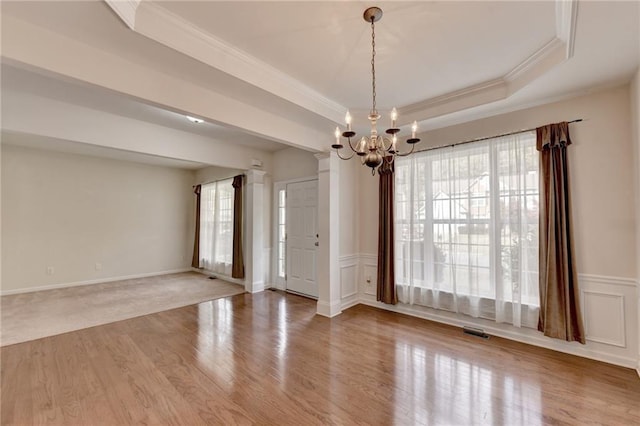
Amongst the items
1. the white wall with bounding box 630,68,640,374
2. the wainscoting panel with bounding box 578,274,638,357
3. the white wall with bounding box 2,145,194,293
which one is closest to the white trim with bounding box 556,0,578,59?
the white wall with bounding box 630,68,640,374

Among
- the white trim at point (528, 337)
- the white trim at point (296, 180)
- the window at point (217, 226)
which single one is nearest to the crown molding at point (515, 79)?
the white trim at point (296, 180)

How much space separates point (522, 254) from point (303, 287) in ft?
11.2

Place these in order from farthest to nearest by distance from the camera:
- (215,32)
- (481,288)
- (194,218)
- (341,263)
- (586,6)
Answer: (194,218)
(341,263)
(481,288)
(215,32)
(586,6)

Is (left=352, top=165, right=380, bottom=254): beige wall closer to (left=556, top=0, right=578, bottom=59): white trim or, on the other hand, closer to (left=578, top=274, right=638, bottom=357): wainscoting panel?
(left=578, top=274, right=638, bottom=357): wainscoting panel

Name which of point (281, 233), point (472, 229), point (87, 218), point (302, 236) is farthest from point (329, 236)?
point (87, 218)

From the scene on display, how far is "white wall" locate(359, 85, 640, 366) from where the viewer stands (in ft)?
8.42

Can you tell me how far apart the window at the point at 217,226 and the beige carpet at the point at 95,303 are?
0.51 meters

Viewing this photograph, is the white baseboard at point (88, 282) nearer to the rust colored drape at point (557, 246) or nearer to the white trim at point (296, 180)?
the white trim at point (296, 180)

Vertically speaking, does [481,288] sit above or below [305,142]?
below

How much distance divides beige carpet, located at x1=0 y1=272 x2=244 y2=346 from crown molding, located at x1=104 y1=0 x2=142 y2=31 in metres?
3.69

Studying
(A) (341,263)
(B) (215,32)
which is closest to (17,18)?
(B) (215,32)

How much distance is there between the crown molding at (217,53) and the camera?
1.85 m

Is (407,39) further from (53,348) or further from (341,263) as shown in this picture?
(53,348)

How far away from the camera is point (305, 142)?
3.69m
